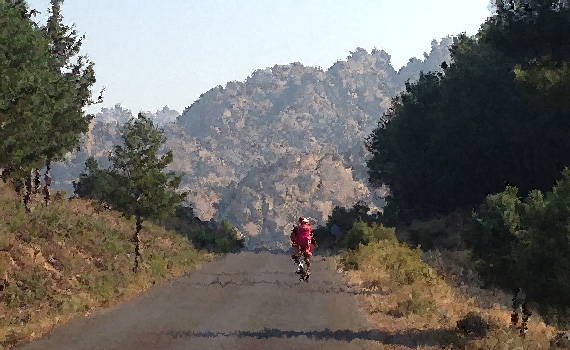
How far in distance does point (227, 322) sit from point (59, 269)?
34.0 ft

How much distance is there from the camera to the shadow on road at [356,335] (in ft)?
43.0

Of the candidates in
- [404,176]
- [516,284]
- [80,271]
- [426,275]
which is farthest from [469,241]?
[404,176]

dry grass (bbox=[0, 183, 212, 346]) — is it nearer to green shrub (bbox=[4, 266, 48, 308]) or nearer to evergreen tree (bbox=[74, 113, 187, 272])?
green shrub (bbox=[4, 266, 48, 308])

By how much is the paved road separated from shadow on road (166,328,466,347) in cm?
2

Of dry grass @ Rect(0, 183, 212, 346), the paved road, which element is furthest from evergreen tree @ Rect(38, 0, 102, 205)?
the paved road

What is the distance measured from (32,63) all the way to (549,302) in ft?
77.7

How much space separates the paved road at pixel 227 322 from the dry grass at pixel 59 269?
86cm

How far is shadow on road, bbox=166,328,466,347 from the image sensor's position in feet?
43.0

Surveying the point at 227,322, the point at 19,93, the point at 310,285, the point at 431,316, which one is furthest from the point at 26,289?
the point at 431,316

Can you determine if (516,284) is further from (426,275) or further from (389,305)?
(426,275)

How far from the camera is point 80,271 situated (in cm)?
2358

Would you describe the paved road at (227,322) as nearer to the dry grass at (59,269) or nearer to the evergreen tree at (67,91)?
the dry grass at (59,269)

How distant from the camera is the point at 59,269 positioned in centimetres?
2303

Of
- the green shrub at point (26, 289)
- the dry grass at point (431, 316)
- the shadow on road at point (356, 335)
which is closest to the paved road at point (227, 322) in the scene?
the shadow on road at point (356, 335)
